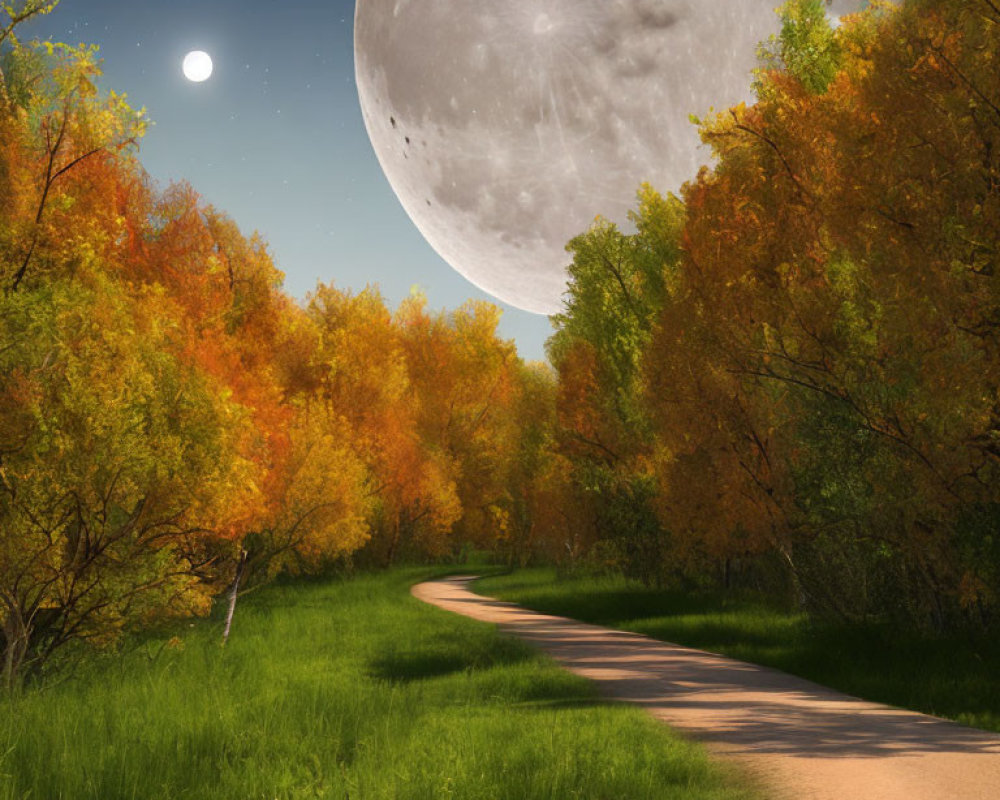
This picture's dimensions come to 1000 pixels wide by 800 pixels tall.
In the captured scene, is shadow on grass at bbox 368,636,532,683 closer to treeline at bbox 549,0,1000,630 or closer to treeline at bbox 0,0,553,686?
treeline at bbox 0,0,553,686

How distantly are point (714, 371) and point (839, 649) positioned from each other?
515 centimetres

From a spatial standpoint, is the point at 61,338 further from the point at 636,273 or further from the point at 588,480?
the point at 636,273

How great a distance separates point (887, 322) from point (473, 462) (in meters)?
38.6

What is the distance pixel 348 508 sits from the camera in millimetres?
27328

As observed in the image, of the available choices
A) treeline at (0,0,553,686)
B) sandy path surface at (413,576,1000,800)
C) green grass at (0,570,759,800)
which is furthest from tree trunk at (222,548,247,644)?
sandy path surface at (413,576,1000,800)

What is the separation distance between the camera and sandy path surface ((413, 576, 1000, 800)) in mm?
6414

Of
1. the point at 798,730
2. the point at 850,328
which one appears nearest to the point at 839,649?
the point at 850,328

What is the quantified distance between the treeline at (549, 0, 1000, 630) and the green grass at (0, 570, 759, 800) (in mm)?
5162

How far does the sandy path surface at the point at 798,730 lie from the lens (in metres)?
6.41

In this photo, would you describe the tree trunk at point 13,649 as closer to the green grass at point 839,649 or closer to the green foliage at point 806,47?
the green grass at point 839,649

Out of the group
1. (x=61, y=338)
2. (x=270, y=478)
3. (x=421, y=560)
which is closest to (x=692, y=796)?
(x=61, y=338)

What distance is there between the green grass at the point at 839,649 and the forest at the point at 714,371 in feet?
2.64

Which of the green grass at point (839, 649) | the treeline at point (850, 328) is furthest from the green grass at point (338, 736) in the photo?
the treeline at point (850, 328)

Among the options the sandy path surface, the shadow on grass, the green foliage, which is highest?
the green foliage
